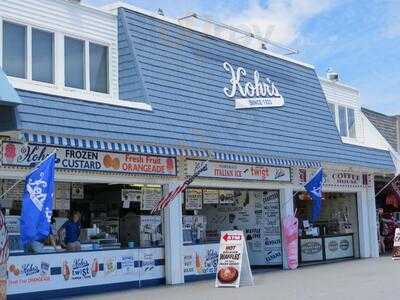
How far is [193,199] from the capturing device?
64.7ft

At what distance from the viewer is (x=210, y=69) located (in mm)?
18828

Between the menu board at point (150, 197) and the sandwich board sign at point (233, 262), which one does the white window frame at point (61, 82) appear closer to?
the menu board at point (150, 197)

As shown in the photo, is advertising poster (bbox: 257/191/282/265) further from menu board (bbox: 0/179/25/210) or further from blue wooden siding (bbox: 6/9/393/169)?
menu board (bbox: 0/179/25/210)

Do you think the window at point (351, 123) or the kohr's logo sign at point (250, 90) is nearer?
the kohr's logo sign at point (250, 90)

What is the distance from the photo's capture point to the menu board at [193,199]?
769 inches

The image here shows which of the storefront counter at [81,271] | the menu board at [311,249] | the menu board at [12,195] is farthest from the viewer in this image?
the menu board at [311,249]

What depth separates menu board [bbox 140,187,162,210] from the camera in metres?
17.7

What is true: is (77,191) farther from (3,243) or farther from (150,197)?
(3,243)

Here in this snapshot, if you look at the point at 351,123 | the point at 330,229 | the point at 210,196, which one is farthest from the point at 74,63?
the point at 351,123

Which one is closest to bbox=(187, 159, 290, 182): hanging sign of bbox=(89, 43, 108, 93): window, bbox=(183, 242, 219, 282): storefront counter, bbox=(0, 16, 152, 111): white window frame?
bbox=(183, 242, 219, 282): storefront counter

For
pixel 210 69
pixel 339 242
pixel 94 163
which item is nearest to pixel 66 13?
pixel 94 163

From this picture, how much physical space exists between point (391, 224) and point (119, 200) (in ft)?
49.8

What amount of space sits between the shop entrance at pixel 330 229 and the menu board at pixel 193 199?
4.99 metres

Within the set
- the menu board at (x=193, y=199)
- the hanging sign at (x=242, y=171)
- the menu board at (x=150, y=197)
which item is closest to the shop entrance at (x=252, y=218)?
the menu board at (x=193, y=199)
